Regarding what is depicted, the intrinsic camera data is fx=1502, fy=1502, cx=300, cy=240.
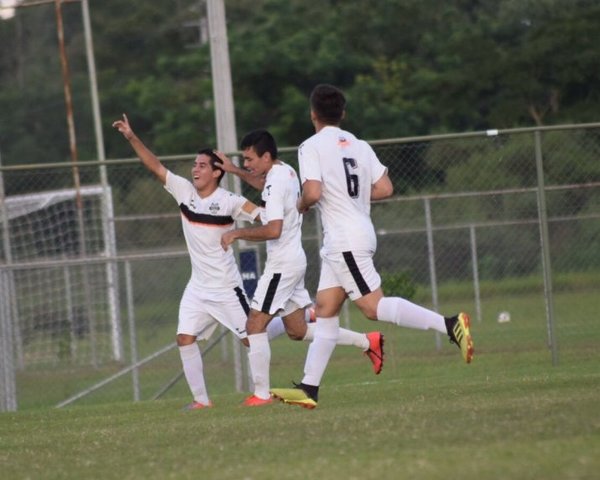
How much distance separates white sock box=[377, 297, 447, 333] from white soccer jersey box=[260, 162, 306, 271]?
1.01 m

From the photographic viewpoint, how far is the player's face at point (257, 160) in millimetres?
10523

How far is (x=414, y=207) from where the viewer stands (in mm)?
20438

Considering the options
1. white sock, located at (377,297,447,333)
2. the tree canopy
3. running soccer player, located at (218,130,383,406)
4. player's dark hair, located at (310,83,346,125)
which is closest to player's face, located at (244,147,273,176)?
running soccer player, located at (218,130,383,406)

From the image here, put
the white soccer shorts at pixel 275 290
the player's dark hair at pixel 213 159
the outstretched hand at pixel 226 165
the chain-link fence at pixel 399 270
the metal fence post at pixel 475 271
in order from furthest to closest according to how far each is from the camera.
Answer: the metal fence post at pixel 475 271, the chain-link fence at pixel 399 270, the player's dark hair at pixel 213 159, the outstretched hand at pixel 226 165, the white soccer shorts at pixel 275 290

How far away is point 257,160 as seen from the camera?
1054 centimetres

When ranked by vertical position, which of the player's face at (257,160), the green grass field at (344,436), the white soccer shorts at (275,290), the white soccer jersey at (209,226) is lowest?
the green grass field at (344,436)

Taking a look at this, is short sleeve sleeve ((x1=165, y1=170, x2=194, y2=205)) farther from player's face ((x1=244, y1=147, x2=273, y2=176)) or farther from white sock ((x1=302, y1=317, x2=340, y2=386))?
white sock ((x1=302, y1=317, x2=340, y2=386))

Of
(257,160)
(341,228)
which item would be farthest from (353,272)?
(257,160)

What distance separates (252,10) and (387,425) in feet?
124

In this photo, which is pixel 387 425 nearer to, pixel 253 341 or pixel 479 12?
pixel 253 341

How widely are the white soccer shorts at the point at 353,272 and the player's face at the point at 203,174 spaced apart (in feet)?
5.93

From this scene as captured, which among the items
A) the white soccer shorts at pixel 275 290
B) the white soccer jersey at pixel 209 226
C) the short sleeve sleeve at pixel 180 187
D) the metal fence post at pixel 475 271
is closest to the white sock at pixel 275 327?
the white soccer jersey at pixel 209 226

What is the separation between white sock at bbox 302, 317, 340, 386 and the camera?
982 cm

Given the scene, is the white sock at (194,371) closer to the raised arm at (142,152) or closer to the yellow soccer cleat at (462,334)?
the raised arm at (142,152)
